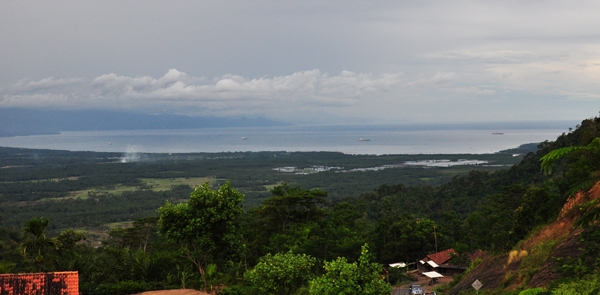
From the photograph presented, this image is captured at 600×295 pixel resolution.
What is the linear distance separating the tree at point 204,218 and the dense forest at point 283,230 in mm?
34

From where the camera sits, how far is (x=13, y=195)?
71000 millimetres

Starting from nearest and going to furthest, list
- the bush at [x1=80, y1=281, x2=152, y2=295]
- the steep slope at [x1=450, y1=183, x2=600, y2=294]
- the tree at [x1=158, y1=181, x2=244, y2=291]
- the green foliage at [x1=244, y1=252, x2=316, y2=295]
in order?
the steep slope at [x1=450, y1=183, x2=600, y2=294]
the green foliage at [x1=244, y1=252, x2=316, y2=295]
the tree at [x1=158, y1=181, x2=244, y2=291]
the bush at [x1=80, y1=281, x2=152, y2=295]

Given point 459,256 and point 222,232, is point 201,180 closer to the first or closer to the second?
point 459,256

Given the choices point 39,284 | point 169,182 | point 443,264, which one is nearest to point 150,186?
point 169,182

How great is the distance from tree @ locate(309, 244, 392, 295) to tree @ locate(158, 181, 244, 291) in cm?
578

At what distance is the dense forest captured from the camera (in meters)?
11.4

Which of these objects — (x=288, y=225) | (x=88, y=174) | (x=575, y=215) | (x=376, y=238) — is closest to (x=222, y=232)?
(x=575, y=215)

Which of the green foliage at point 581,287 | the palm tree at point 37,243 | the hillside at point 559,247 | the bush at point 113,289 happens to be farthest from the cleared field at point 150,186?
the green foliage at point 581,287

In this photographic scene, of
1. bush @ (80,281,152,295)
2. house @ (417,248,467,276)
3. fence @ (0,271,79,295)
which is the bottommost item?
house @ (417,248,467,276)

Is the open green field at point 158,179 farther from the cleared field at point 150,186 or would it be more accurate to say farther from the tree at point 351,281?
the tree at point 351,281

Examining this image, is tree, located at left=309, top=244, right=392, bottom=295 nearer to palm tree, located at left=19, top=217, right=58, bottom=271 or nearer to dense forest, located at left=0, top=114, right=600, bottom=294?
dense forest, located at left=0, top=114, right=600, bottom=294

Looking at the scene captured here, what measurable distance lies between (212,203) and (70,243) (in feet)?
20.8

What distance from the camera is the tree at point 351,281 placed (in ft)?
28.8

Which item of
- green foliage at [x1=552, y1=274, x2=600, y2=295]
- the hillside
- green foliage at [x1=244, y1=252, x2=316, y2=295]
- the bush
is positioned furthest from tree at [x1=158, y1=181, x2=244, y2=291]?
green foliage at [x1=552, y1=274, x2=600, y2=295]
